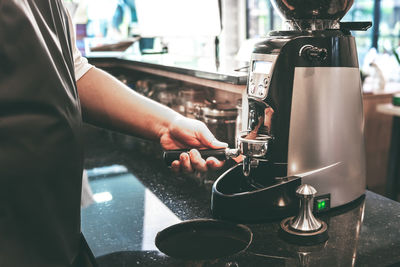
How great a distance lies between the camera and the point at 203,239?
2.83 ft

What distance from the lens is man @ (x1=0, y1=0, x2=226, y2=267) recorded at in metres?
0.54

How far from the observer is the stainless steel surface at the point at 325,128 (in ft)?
2.78

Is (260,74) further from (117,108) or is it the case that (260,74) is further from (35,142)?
(35,142)

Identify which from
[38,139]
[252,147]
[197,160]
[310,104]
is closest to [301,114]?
[310,104]

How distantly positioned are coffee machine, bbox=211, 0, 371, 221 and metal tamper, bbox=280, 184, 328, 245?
7 cm

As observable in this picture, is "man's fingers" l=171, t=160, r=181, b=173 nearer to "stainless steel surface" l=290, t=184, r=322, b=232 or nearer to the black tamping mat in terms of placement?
the black tamping mat

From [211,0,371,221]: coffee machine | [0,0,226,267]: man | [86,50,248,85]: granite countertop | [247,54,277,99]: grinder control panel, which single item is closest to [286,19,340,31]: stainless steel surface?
[211,0,371,221]: coffee machine

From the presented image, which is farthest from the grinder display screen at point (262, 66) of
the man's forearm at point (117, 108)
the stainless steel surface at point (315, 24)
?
the man's forearm at point (117, 108)

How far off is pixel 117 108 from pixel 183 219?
0.29 metres

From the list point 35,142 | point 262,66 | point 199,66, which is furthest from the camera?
point 199,66

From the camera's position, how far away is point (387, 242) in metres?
0.78

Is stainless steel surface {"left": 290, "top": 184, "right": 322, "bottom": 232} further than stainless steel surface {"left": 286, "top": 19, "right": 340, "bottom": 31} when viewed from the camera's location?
No

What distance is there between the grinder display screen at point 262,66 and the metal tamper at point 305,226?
0.25m

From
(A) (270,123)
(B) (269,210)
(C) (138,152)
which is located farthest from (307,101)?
(C) (138,152)
